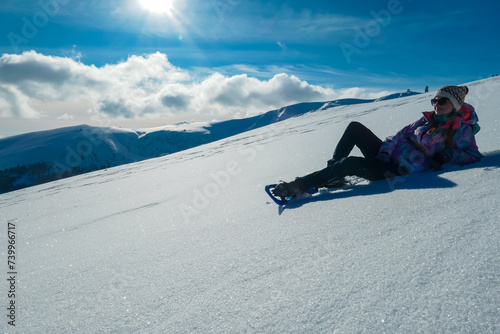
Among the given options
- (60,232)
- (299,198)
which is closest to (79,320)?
(299,198)

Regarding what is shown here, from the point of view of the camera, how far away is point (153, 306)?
97 centimetres

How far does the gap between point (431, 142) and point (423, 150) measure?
0.09m

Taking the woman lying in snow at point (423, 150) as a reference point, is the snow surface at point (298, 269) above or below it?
below

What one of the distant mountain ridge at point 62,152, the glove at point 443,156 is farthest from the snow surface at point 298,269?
the distant mountain ridge at point 62,152

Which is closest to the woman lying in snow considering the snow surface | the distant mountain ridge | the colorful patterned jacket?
the colorful patterned jacket

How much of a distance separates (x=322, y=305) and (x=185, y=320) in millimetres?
431

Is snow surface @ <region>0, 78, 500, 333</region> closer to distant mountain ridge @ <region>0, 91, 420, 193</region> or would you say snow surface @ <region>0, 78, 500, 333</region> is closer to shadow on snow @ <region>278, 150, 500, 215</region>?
shadow on snow @ <region>278, 150, 500, 215</region>

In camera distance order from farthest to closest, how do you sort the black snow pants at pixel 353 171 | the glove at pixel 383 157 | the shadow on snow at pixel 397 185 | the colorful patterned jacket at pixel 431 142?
1. the glove at pixel 383 157
2. the black snow pants at pixel 353 171
3. the colorful patterned jacket at pixel 431 142
4. the shadow on snow at pixel 397 185

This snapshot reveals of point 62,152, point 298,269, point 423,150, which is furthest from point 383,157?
point 62,152

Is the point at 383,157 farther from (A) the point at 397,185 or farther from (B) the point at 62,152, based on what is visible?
(B) the point at 62,152

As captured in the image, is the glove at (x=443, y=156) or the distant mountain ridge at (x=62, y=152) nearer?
the glove at (x=443, y=156)

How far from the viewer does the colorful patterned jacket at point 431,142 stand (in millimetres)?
2102

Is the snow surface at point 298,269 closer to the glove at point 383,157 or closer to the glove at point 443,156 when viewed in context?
the glove at point 443,156

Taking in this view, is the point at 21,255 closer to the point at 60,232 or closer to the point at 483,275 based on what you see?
the point at 60,232
